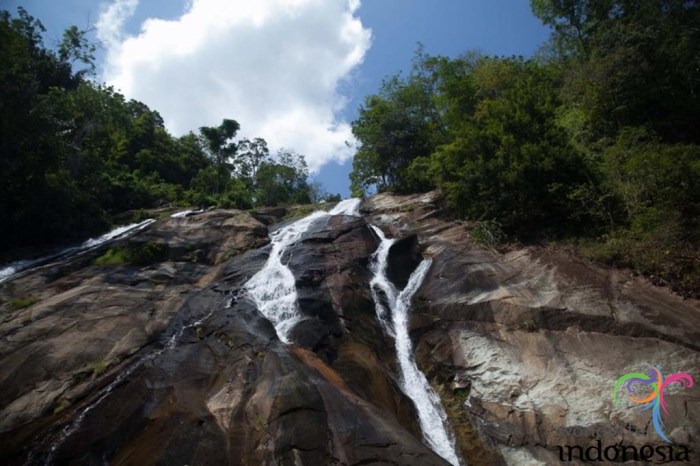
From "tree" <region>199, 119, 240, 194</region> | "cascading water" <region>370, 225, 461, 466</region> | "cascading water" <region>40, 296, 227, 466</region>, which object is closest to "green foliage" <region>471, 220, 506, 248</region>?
"cascading water" <region>370, 225, 461, 466</region>

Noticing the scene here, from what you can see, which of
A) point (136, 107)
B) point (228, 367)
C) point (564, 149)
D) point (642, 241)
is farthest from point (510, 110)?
point (136, 107)

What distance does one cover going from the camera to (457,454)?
30.0 feet

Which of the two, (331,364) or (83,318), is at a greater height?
(83,318)

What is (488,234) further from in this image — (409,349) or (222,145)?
(222,145)

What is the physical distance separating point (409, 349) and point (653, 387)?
621cm

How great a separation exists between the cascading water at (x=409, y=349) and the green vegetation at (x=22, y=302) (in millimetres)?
11822

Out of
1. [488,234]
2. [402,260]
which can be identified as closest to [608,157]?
[488,234]

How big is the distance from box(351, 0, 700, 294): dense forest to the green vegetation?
16.7 metres

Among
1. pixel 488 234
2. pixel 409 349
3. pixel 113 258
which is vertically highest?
pixel 113 258

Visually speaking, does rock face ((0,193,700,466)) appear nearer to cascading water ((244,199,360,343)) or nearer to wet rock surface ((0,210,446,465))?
wet rock surface ((0,210,446,465))

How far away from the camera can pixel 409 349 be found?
12.3 m

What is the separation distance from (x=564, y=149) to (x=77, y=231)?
25.6 meters

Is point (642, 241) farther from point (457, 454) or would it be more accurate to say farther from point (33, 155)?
point (33, 155)

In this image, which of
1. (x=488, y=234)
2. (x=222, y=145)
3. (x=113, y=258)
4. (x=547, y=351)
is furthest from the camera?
(x=222, y=145)
